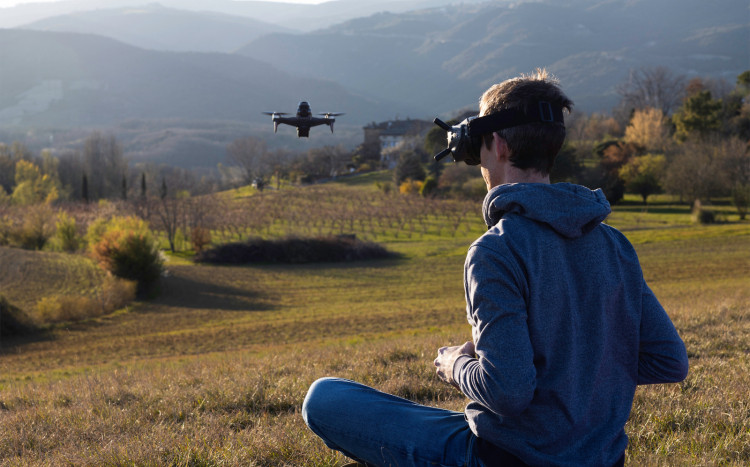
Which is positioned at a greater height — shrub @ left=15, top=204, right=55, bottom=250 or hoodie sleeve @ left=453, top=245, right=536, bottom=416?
hoodie sleeve @ left=453, top=245, right=536, bottom=416

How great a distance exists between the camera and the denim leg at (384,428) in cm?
232

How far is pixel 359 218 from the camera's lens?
187 ft

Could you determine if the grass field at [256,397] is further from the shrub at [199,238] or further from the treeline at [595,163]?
the shrub at [199,238]

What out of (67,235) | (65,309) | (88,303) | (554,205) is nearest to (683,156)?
(88,303)

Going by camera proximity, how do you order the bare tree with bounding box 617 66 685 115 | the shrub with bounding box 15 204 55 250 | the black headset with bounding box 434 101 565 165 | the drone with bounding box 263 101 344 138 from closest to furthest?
the black headset with bounding box 434 101 565 165
the drone with bounding box 263 101 344 138
the shrub with bounding box 15 204 55 250
the bare tree with bounding box 617 66 685 115

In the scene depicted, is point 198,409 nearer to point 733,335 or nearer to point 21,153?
point 733,335

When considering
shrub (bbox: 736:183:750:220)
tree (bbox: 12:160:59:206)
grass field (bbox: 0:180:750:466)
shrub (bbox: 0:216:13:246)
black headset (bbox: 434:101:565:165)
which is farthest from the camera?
tree (bbox: 12:160:59:206)

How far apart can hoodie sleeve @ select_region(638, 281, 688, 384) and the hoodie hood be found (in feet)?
1.56

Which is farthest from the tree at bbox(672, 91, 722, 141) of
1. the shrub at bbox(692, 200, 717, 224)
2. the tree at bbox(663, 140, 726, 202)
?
the shrub at bbox(692, 200, 717, 224)

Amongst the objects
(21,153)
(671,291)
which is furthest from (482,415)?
(21,153)

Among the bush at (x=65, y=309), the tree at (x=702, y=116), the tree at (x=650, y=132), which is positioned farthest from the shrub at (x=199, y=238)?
the tree at (x=702, y=116)

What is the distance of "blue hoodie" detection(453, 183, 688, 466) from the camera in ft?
6.10

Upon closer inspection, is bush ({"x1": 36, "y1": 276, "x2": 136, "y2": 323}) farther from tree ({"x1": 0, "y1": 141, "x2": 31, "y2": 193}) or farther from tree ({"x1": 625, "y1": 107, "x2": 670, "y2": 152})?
tree ({"x1": 0, "y1": 141, "x2": 31, "y2": 193})

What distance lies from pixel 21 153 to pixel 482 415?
98.7 meters
